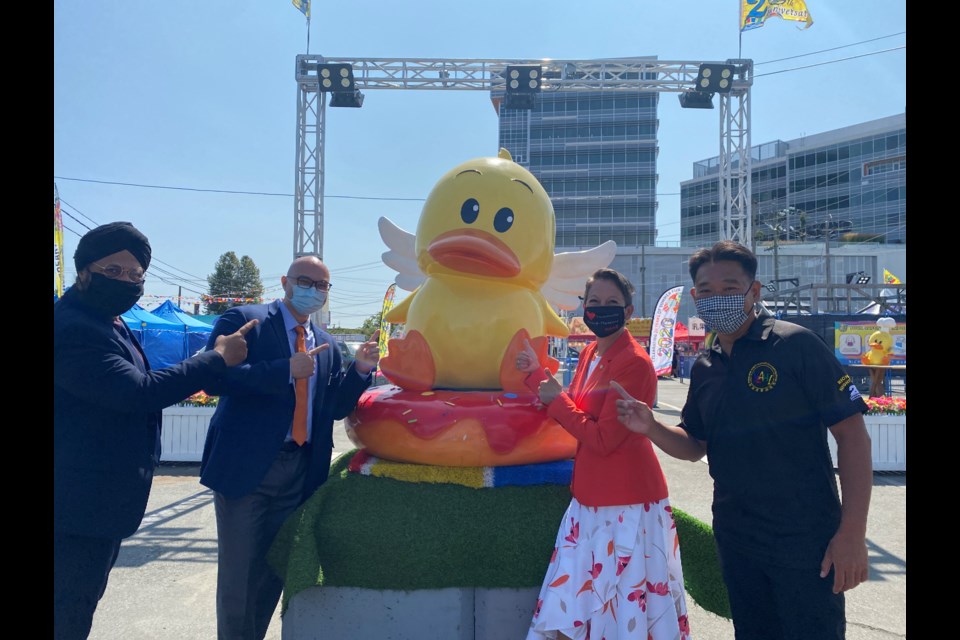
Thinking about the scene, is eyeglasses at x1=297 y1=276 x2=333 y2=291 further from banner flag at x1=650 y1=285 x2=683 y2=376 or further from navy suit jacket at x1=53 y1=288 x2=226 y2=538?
banner flag at x1=650 y1=285 x2=683 y2=376

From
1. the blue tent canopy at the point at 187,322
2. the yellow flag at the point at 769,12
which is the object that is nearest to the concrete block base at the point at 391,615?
the blue tent canopy at the point at 187,322

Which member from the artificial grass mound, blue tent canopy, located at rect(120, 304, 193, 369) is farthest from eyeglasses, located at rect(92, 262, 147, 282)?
blue tent canopy, located at rect(120, 304, 193, 369)

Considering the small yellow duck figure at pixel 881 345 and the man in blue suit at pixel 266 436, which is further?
the small yellow duck figure at pixel 881 345

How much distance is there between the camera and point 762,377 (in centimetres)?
203

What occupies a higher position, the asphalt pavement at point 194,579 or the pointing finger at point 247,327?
the pointing finger at point 247,327

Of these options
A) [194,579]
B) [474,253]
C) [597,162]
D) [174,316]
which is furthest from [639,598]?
[597,162]

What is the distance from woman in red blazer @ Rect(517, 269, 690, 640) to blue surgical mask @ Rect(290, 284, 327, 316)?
1.23m

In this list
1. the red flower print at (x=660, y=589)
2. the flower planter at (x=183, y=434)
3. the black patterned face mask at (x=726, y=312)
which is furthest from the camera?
the flower planter at (x=183, y=434)

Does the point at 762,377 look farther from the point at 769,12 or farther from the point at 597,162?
the point at 597,162

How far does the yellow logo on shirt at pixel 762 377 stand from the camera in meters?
2.01

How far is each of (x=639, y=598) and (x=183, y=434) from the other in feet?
24.8

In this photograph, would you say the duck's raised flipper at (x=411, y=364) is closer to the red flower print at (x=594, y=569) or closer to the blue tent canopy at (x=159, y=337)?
the red flower print at (x=594, y=569)
